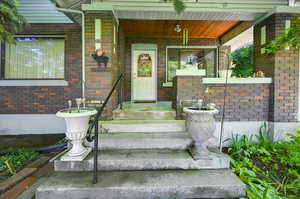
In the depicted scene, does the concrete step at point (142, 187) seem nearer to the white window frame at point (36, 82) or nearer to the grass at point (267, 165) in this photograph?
the grass at point (267, 165)

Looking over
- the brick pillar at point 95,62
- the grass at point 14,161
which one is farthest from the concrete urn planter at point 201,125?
the grass at point 14,161

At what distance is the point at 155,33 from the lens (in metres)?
5.22

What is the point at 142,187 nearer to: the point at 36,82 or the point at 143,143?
the point at 143,143

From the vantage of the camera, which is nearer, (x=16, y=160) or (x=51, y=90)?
(x=16, y=160)

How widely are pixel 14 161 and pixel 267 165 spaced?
4.41 m

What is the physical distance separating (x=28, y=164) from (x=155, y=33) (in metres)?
4.81

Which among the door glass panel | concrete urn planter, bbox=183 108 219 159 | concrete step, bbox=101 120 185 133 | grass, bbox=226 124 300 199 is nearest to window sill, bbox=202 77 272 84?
grass, bbox=226 124 300 199

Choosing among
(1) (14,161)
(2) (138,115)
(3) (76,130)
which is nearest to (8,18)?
(3) (76,130)

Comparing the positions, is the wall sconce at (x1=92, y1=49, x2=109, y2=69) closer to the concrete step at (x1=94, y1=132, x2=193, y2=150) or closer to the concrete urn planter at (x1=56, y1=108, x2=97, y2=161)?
the concrete urn planter at (x1=56, y1=108, x2=97, y2=161)

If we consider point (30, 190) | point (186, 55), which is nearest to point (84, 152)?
point (30, 190)

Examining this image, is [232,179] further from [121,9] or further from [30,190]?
[121,9]

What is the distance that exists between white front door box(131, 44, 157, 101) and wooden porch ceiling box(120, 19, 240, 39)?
0.49 m

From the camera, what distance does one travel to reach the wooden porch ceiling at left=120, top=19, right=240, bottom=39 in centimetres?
439

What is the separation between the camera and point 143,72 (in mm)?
5555
